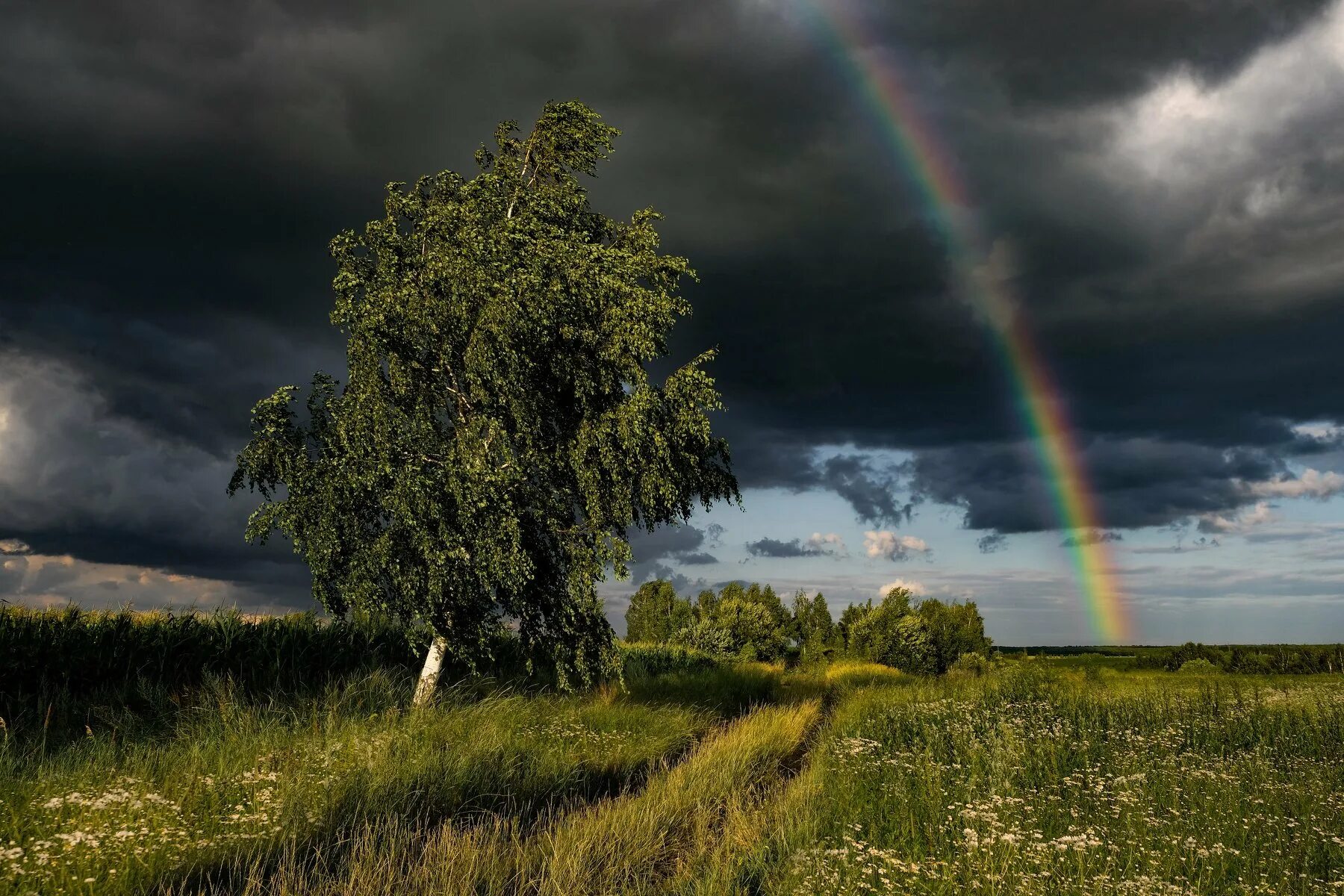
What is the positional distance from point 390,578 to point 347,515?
1.41 metres

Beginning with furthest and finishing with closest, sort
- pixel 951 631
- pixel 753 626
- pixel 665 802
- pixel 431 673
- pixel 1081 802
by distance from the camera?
pixel 951 631
pixel 753 626
pixel 431 673
pixel 665 802
pixel 1081 802

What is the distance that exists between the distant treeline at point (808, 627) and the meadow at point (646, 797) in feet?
100

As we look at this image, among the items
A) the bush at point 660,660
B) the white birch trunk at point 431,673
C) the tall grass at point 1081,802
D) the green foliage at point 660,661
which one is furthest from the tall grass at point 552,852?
the bush at point 660,660

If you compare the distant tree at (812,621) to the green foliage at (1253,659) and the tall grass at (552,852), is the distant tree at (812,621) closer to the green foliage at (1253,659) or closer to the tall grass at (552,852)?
the green foliage at (1253,659)

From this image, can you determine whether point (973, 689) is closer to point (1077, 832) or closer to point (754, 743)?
point (754, 743)

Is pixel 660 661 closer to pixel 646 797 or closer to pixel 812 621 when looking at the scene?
pixel 646 797

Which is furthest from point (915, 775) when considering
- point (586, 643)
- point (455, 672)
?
point (455, 672)

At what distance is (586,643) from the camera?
609 inches

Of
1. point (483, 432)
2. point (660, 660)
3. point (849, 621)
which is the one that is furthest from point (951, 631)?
point (483, 432)

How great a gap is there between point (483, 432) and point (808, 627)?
178 ft

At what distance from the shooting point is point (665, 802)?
873 centimetres

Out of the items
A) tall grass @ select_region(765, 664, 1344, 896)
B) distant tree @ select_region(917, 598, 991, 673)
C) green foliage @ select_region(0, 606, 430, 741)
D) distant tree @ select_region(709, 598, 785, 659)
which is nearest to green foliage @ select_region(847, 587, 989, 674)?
distant tree @ select_region(917, 598, 991, 673)

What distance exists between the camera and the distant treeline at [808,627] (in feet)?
171

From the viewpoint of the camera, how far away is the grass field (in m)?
5.84
